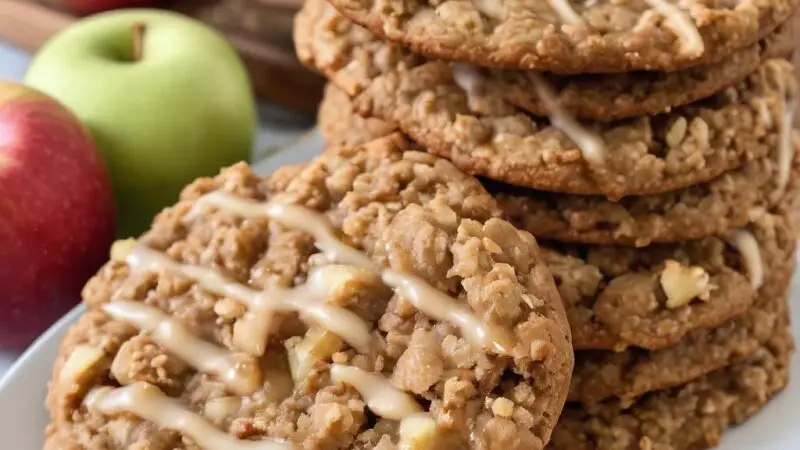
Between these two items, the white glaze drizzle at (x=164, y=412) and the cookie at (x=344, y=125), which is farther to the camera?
the cookie at (x=344, y=125)

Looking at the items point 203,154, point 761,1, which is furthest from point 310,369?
point 203,154

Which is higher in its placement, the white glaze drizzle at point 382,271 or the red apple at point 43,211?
the white glaze drizzle at point 382,271

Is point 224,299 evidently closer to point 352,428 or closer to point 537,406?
point 352,428

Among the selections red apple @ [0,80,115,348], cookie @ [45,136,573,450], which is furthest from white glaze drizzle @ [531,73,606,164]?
red apple @ [0,80,115,348]

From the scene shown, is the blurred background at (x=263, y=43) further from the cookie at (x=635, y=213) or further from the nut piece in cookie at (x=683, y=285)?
the nut piece in cookie at (x=683, y=285)

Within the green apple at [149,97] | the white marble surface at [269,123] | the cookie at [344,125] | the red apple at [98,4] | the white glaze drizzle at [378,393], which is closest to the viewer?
the white glaze drizzle at [378,393]

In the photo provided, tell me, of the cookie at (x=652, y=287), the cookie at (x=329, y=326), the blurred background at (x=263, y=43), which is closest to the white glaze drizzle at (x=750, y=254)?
the cookie at (x=652, y=287)

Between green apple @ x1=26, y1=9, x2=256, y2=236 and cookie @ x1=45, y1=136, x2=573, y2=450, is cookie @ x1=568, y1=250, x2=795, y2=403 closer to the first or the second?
cookie @ x1=45, y1=136, x2=573, y2=450
